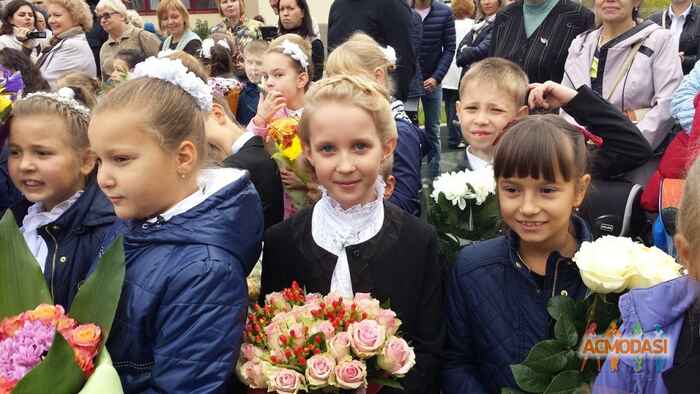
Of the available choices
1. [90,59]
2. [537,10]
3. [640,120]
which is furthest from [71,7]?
[640,120]

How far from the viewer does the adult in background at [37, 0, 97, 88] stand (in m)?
6.55

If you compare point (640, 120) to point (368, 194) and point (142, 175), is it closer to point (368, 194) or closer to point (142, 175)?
point (368, 194)

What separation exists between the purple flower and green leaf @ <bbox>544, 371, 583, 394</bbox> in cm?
137

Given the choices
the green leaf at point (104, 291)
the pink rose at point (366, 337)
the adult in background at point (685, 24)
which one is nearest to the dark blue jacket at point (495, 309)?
the pink rose at point (366, 337)

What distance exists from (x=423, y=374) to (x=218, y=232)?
832 millimetres

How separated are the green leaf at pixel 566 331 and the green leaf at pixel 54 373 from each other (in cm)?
134

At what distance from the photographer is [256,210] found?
2.27 metres

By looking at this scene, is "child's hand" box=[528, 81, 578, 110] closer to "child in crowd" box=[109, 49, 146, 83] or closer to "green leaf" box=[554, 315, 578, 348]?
"green leaf" box=[554, 315, 578, 348]

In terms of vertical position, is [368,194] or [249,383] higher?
[368,194]

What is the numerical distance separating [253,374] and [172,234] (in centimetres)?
46

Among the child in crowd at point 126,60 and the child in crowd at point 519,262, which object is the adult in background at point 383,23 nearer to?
the child in crowd at point 126,60

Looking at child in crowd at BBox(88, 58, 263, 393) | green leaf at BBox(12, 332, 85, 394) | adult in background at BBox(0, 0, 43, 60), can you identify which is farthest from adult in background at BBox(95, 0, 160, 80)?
green leaf at BBox(12, 332, 85, 394)

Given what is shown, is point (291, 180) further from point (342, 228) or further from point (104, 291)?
point (104, 291)

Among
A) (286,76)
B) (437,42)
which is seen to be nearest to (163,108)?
(286,76)
